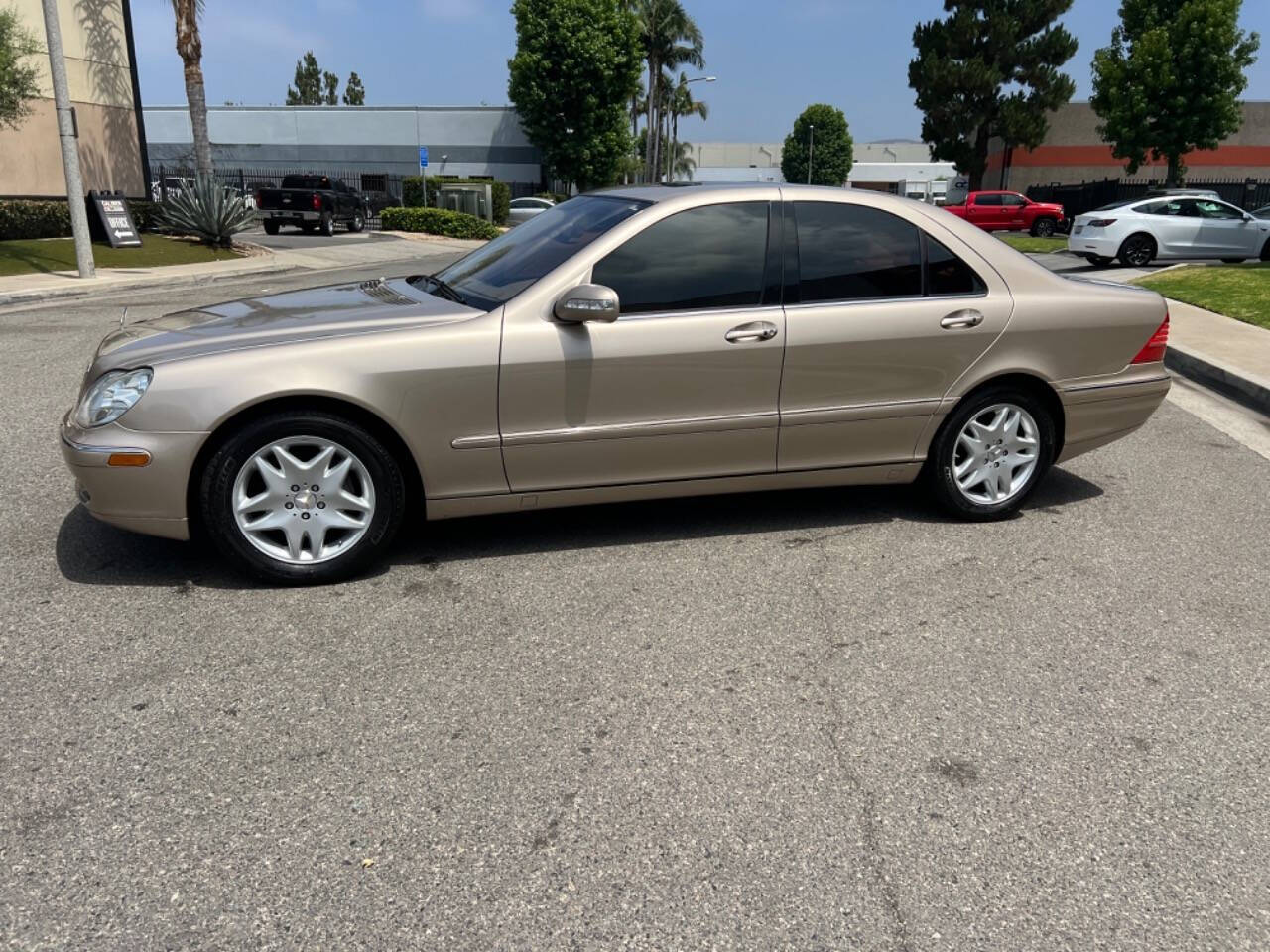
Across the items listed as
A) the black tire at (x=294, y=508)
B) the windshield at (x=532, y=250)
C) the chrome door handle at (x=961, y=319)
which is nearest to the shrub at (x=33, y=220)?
the windshield at (x=532, y=250)

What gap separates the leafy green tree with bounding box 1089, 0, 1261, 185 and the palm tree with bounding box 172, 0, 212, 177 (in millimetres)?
32421

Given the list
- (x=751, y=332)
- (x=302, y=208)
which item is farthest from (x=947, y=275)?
(x=302, y=208)

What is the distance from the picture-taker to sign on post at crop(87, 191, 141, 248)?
795 inches

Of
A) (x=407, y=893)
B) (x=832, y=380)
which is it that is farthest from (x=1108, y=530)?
(x=407, y=893)

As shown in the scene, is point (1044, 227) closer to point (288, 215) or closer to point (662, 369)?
point (288, 215)

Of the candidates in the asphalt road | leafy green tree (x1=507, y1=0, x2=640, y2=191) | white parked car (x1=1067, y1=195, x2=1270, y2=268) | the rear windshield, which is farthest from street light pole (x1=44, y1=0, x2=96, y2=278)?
leafy green tree (x1=507, y1=0, x2=640, y2=191)

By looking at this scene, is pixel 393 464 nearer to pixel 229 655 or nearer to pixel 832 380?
pixel 229 655

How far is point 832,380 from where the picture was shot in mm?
4574

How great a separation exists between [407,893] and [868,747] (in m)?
1.38

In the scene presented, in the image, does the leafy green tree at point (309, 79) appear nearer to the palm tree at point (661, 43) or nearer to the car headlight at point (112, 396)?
the palm tree at point (661, 43)

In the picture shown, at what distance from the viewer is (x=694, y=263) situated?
4.45 m

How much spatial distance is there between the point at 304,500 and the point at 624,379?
4.43 feet

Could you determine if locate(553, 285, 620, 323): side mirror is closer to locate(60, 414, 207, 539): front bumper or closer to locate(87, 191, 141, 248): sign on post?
locate(60, 414, 207, 539): front bumper

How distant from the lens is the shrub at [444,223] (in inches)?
1221
